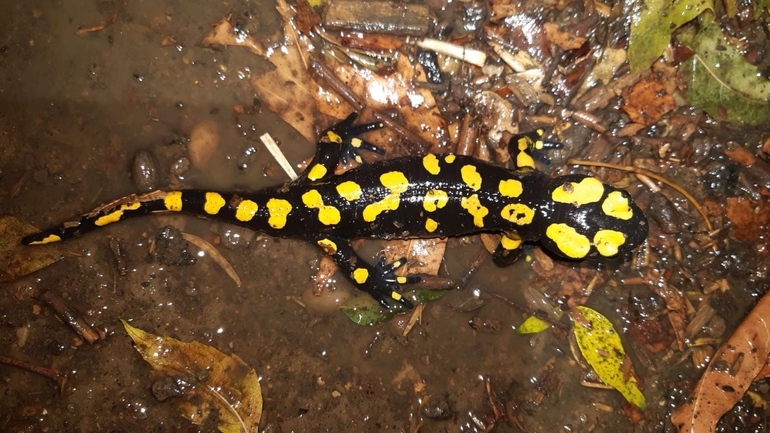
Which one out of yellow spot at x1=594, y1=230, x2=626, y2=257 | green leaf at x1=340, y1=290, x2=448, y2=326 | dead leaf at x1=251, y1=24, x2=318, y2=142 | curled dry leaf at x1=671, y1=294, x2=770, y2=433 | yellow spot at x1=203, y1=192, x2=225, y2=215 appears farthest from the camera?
dead leaf at x1=251, y1=24, x2=318, y2=142

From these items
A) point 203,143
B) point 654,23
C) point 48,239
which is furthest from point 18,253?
point 654,23

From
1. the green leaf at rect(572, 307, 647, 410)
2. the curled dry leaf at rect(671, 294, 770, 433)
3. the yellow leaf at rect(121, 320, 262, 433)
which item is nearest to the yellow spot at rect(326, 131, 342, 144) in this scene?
the yellow leaf at rect(121, 320, 262, 433)

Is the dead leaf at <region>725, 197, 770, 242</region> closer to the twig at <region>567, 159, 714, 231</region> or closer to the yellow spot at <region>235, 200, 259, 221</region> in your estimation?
the twig at <region>567, 159, 714, 231</region>

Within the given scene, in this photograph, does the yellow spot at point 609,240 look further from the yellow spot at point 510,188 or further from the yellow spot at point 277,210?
the yellow spot at point 277,210

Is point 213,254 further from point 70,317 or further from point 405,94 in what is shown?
point 405,94

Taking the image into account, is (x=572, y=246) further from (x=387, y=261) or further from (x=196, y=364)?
(x=196, y=364)

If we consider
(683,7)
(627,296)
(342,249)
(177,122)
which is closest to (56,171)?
(177,122)

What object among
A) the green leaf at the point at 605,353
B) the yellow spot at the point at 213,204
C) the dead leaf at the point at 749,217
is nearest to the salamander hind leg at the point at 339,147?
the yellow spot at the point at 213,204
